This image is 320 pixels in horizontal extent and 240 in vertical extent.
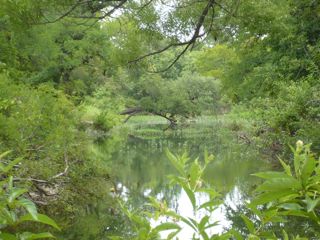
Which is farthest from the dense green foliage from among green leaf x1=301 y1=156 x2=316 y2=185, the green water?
the green water

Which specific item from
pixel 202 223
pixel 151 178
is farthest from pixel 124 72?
pixel 202 223

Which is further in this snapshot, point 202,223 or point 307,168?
point 202,223

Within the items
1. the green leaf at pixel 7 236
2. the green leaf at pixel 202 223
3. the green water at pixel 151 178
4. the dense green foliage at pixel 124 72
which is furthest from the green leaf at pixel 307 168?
the green water at pixel 151 178

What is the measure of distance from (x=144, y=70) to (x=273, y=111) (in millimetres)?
4653

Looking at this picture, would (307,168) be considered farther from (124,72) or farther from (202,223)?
(124,72)

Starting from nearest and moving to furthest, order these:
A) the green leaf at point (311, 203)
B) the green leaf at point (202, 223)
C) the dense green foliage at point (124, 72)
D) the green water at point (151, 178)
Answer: the green leaf at point (311, 203) < the green leaf at point (202, 223) < the dense green foliage at point (124, 72) < the green water at point (151, 178)

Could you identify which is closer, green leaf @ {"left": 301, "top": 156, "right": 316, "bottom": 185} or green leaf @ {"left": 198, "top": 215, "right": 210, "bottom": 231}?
green leaf @ {"left": 301, "top": 156, "right": 316, "bottom": 185}

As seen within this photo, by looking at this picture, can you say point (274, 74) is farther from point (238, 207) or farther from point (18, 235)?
point (18, 235)

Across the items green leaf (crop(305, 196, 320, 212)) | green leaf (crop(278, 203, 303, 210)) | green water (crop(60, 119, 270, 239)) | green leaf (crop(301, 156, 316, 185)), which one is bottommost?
green water (crop(60, 119, 270, 239))

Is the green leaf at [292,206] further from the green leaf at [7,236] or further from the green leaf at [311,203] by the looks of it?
the green leaf at [7,236]

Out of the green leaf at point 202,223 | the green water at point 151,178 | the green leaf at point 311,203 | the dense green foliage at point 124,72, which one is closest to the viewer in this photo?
the green leaf at point 311,203

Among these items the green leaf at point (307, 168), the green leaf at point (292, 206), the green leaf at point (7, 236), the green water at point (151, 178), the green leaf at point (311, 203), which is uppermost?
the green leaf at point (307, 168)

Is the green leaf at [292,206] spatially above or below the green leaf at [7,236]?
above

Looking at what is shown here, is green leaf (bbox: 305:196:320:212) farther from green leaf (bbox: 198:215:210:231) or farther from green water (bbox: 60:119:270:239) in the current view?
green water (bbox: 60:119:270:239)
